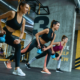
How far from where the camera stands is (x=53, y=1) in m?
5.34

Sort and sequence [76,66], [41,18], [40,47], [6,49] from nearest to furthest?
[40,47], [41,18], [76,66], [6,49]

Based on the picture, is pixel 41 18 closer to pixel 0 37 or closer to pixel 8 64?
pixel 8 64

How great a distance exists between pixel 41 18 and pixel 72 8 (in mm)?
1305

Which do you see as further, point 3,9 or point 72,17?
point 3,9

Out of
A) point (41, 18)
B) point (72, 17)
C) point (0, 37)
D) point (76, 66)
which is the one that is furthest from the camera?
point (76, 66)

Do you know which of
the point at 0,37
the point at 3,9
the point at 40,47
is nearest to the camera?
the point at 0,37

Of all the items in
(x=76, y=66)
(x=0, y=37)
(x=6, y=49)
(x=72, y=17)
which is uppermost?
(x=72, y=17)

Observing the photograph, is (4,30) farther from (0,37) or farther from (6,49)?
(6,49)

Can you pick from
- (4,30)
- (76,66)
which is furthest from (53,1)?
(76,66)

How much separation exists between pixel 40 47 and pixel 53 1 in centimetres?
321

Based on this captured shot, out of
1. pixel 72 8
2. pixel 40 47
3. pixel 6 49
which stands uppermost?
pixel 72 8

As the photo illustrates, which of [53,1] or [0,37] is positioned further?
[53,1]

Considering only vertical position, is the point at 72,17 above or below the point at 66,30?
above

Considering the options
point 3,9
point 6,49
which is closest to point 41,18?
point 3,9
